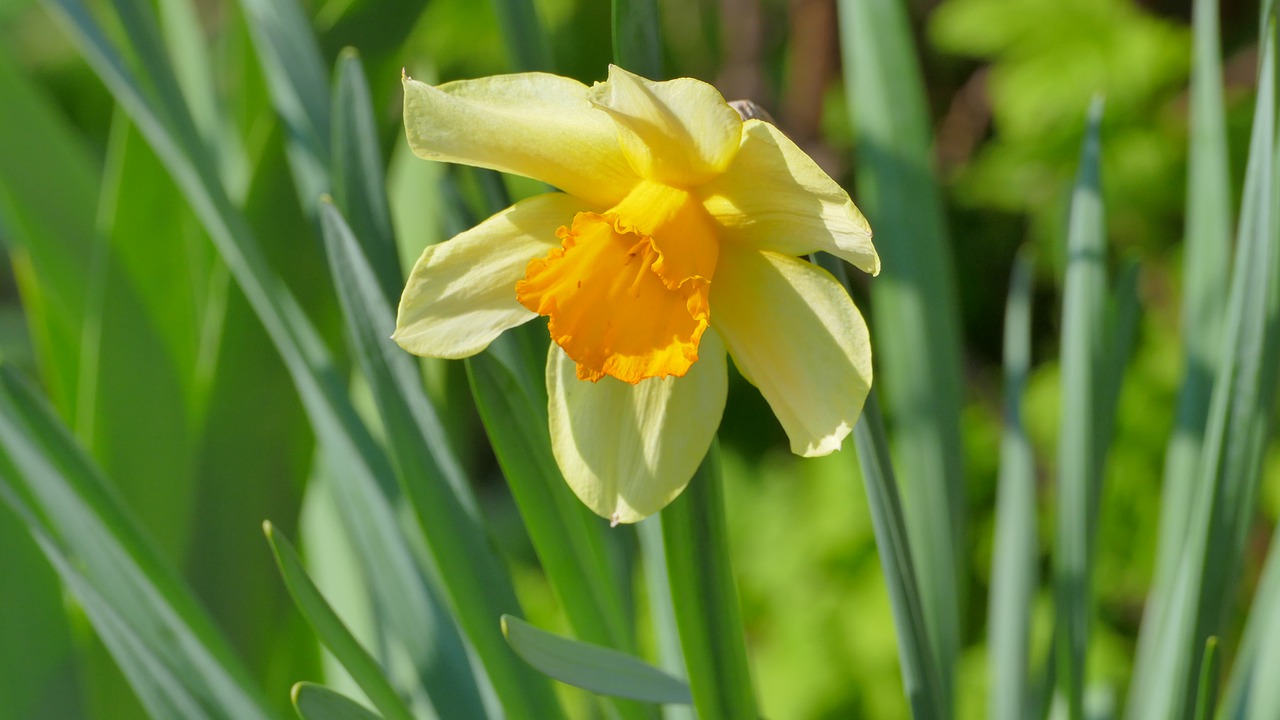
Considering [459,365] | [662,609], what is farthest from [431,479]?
[459,365]

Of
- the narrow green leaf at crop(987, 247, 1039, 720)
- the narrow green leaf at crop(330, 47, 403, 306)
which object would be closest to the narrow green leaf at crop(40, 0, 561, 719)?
the narrow green leaf at crop(330, 47, 403, 306)

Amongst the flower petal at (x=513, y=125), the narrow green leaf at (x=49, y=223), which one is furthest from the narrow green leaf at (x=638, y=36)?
the narrow green leaf at (x=49, y=223)

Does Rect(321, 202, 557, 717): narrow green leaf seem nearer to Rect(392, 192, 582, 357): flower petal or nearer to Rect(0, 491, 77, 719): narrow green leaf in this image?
Rect(392, 192, 582, 357): flower petal

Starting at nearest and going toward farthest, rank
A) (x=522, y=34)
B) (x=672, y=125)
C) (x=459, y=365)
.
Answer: (x=672, y=125)
(x=522, y=34)
(x=459, y=365)

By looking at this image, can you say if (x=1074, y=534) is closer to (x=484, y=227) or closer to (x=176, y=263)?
(x=484, y=227)

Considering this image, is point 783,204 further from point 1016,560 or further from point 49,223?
point 49,223

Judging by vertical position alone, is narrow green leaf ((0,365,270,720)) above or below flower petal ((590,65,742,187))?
below
